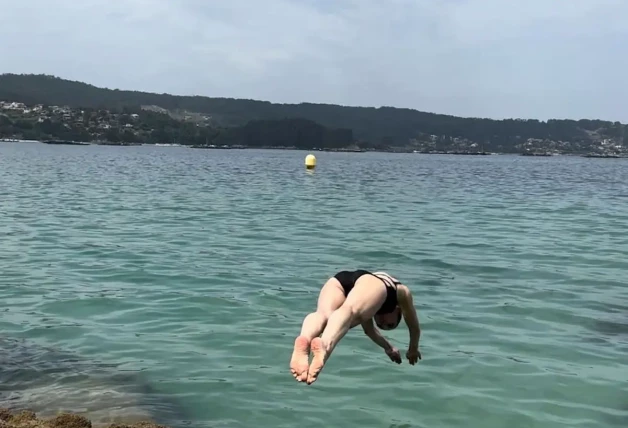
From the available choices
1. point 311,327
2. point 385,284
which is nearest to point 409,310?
point 385,284

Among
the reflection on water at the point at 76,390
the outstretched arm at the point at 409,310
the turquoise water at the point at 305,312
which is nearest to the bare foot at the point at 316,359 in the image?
the outstretched arm at the point at 409,310

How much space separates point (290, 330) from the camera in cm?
1123

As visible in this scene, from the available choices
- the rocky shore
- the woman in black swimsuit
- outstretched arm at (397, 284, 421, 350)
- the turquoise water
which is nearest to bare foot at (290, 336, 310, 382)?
the woman in black swimsuit

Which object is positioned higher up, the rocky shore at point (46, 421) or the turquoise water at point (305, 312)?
the rocky shore at point (46, 421)

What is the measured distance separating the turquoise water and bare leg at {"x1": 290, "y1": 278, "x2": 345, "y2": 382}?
2.05m

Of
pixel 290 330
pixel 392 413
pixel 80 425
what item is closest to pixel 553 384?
pixel 392 413

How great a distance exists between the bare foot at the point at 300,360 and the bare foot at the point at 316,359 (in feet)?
0.15

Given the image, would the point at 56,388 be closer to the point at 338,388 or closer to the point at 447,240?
the point at 338,388

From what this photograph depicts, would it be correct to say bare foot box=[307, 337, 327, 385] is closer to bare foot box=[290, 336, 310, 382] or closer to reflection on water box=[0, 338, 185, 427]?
bare foot box=[290, 336, 310, 382]

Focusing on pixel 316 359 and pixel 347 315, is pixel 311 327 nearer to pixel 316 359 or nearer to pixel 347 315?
pixel 347 315

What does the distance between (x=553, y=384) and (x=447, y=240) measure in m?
12.5

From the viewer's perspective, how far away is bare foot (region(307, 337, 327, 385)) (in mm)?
5461

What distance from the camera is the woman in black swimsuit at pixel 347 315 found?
568 centimetres

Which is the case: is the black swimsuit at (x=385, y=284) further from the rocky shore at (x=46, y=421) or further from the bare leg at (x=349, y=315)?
the rocky shore at (x=46, y=421)
